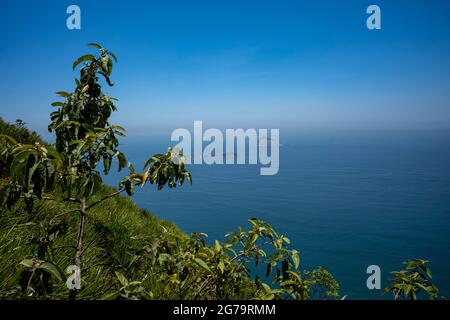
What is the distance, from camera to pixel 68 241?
13.5 feet

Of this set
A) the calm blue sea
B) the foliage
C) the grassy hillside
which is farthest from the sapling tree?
the calm blue sea

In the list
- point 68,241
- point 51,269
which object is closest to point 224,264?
point 51,269

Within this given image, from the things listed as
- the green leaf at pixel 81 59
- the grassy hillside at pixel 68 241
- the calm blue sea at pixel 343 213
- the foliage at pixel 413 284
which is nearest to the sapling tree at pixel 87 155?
the green leaf at pixel 81 59

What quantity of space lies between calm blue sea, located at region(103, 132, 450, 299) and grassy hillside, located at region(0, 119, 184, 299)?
42.3 meters

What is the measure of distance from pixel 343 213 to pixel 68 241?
122305 mm

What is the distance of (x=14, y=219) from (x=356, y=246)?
10091cm

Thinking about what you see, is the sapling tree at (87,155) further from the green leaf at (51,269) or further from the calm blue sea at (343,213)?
the calm blue sea at (343,213)

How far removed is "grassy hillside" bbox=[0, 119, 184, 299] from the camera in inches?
110

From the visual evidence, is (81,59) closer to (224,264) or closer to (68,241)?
(224,264)

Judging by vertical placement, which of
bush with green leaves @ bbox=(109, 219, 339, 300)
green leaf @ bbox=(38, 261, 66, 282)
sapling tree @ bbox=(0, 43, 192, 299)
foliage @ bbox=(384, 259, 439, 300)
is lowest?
foliage @ bbox=(384, 259, 439, 300)

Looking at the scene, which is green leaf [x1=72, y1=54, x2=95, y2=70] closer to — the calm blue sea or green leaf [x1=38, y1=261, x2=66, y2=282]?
green leaf [x1=38, y1=261, x2=66, y2=282]

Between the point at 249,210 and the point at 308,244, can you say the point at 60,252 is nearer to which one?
the point at 308,244

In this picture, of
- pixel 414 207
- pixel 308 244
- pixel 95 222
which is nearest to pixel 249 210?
pixel 308 244

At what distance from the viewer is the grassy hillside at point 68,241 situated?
2799mm
